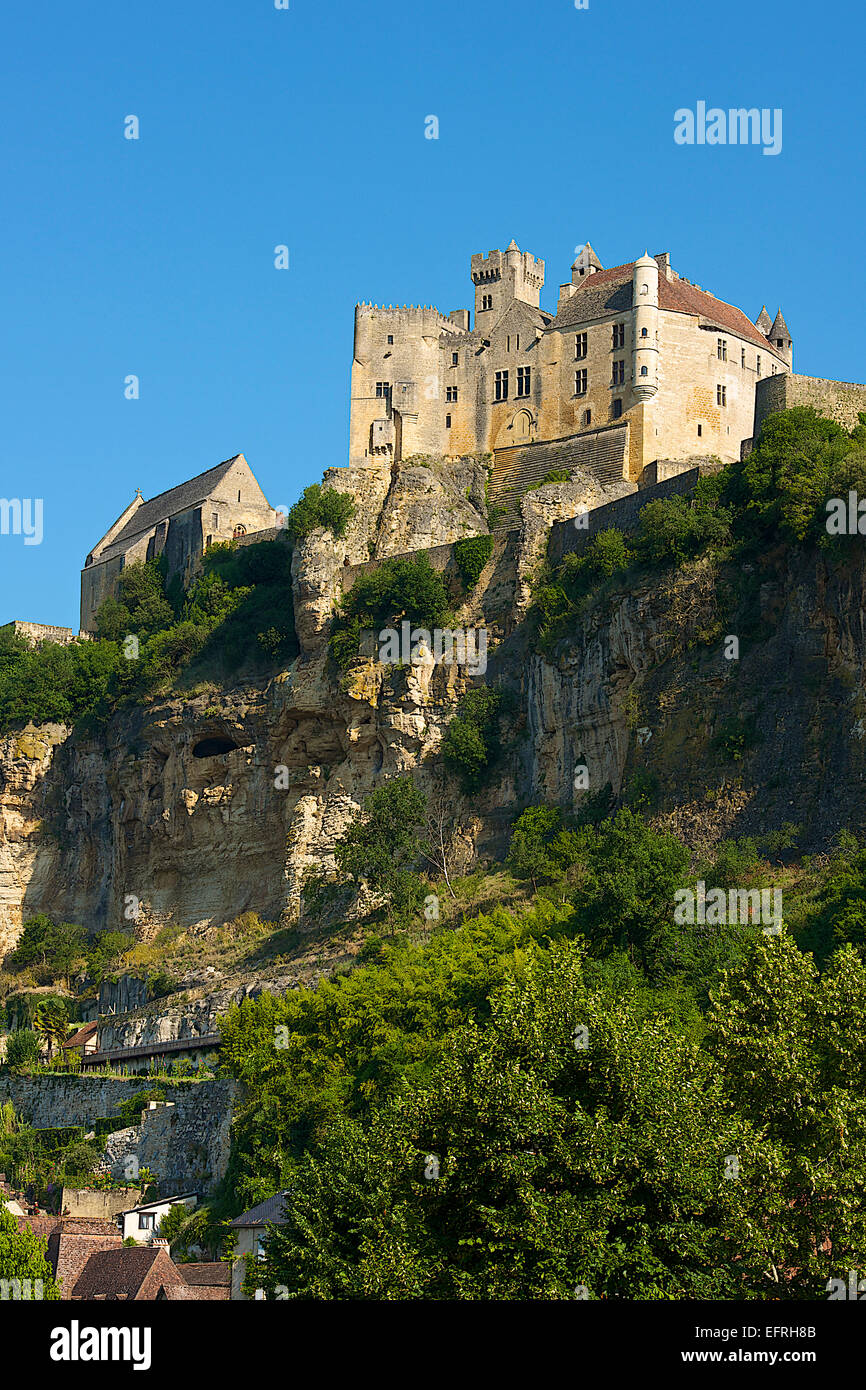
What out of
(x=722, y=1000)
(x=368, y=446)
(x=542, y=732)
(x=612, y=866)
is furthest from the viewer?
(x=368, y=446)

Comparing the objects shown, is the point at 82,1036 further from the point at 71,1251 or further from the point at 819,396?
the point at 819,396

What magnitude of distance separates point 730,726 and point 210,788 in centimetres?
2450

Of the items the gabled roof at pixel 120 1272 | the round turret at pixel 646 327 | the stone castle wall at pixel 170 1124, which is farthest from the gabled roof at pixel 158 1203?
the round turret at pixel 646 327

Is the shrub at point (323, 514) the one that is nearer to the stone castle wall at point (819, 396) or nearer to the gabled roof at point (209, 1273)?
the stone castle wall at point (819, 396)

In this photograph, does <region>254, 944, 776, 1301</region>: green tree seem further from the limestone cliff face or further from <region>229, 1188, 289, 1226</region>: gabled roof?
the limestone cliff face

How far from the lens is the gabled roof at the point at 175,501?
7838cm

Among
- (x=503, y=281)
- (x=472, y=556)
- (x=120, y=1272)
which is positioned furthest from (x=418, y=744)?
(x=120, y=1272)

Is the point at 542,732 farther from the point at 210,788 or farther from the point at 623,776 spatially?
the point at 210,788

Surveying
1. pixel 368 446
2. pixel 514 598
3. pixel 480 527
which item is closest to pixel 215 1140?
pixel 514 598

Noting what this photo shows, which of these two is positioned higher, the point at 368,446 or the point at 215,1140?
the point at 368,446

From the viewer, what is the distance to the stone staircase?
61500 millimetres

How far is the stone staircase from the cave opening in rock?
497 inches
